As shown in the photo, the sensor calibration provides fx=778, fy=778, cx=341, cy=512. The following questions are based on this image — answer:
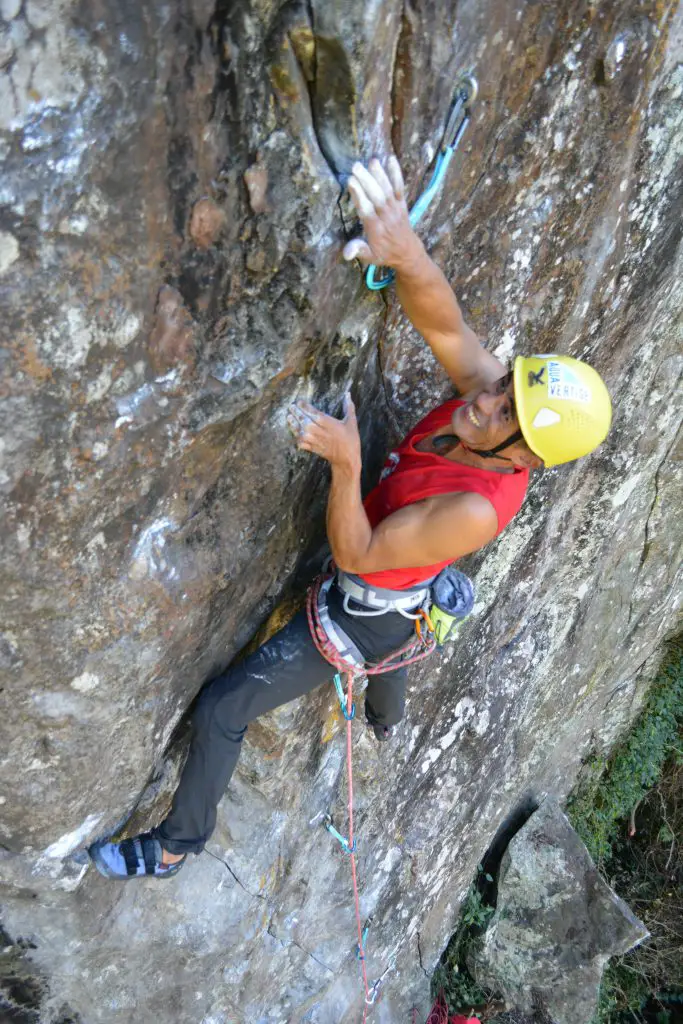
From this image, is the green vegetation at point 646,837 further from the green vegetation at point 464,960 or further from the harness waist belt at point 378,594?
the harness waist belt at point 378,594

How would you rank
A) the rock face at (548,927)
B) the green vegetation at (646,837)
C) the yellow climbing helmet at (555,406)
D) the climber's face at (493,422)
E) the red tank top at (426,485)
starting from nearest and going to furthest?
the yellow climbing helmet at (555,406) < the climber's face at (493,422) < the red tank top at (426,485) < the rock face at (548,927) < the green vegetation at (646,837)

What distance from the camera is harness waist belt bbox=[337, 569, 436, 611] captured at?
10.7ft

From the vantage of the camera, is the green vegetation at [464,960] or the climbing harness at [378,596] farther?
the green vegetation at [464,960]

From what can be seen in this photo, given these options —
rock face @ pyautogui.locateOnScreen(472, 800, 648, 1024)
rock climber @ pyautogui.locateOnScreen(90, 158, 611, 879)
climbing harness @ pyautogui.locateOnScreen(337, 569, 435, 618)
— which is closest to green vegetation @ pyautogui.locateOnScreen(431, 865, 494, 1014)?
rock face @ pyautogui.locateOnScreen(472, 800, 648, 1024)

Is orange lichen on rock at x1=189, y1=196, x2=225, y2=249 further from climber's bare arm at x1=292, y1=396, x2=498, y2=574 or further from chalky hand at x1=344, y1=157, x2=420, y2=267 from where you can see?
climber's bare arm at x1=292, y1=396, x2=498, y2=574

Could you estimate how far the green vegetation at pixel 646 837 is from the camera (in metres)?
8.52

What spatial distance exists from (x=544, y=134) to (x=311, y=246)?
1.39 m

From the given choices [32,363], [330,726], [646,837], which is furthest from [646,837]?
[32,363]

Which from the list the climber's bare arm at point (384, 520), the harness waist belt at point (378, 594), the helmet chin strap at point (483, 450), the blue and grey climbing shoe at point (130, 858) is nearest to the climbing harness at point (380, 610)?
the harness waist belt at point (378, 594)

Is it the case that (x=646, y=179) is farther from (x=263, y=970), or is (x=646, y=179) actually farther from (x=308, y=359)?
(x=263, y=970)

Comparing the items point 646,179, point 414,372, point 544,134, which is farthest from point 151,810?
point 646,179

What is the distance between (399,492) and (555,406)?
0.71 meters

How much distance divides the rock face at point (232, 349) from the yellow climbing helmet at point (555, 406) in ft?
→ 2.14

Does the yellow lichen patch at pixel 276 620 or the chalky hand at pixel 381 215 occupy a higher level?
the chalky hand at pixel 381 215
